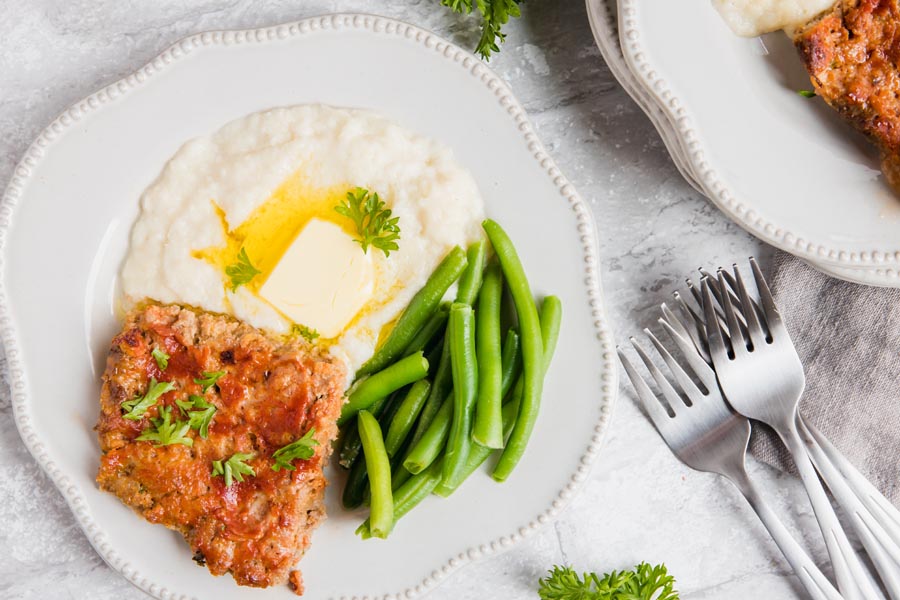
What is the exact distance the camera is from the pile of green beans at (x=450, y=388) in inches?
153

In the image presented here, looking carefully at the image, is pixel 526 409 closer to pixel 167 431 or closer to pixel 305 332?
pixel 305 332

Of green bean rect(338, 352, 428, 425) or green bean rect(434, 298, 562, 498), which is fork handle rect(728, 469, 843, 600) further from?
green bean rect(338, 352, 428, 425)

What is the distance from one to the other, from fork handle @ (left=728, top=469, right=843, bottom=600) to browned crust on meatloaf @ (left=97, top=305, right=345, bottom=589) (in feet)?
8.10

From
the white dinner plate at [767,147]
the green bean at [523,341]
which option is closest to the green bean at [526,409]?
the green bean at [523,341]

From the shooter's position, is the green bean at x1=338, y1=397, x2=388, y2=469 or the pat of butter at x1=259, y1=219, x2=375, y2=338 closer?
the pat of butter at x1=259, y1=219, x2=375, y2=338

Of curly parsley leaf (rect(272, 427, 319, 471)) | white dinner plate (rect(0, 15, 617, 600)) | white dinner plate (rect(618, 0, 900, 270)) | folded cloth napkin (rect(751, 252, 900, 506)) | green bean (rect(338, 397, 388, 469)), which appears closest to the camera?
curly parsley leaf (rect(272, 427, 319, 471))

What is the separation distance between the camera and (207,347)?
3832mm

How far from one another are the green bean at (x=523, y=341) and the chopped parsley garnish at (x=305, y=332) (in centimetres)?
105

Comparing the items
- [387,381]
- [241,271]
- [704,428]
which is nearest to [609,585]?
[704,428]

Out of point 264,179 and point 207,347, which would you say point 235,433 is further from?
point 264,179

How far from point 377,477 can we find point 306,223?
1.37 meters

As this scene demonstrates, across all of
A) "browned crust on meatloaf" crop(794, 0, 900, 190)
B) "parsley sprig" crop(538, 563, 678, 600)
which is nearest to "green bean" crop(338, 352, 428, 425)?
"parsley sprig" crop(538, 563, 678, 600)

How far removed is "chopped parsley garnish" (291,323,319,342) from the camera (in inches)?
157

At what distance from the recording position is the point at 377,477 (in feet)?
12.7
